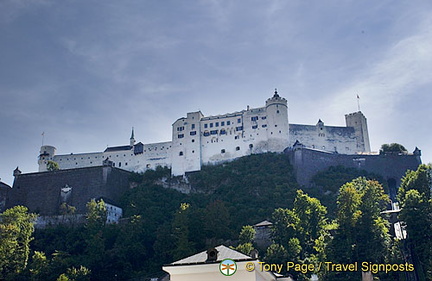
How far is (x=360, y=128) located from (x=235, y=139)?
48.5 ft

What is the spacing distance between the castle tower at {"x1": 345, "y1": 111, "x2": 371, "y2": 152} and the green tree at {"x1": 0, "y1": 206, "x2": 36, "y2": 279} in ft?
118

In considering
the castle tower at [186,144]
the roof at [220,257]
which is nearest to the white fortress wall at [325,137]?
the castle tower at [186,144]

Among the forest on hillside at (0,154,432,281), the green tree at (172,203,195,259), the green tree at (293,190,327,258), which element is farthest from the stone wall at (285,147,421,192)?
the green tree at (172,203,195,259)

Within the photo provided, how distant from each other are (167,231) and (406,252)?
17770 mm

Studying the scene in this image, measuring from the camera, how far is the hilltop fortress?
53625 millimetres

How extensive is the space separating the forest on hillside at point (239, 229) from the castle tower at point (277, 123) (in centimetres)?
218

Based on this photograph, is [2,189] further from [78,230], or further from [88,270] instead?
[88,270]

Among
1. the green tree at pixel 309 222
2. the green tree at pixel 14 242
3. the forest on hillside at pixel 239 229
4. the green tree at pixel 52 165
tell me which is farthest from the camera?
the green tree at pixel 52 165

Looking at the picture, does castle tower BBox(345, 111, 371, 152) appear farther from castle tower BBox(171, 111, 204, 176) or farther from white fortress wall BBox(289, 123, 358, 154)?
castle tower BBox(171, 111, 204, 176)

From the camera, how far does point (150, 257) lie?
123ft

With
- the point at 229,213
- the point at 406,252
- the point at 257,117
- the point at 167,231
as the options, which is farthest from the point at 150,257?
the point at 257,117

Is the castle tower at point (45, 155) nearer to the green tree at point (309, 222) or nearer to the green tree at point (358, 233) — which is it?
the green tree at point (309, 222)

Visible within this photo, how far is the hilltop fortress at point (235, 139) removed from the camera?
5362 centimetres

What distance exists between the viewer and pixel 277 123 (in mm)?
53500
